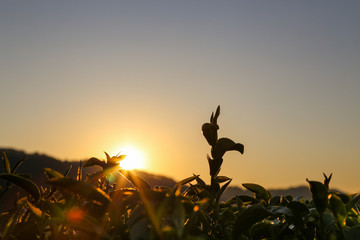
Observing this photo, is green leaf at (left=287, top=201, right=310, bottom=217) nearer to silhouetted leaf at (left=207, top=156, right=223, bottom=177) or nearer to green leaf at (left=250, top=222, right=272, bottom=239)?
green leaf at (left=250, top=222, right=272, bottom=239)

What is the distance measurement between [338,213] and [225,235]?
32 centimetres

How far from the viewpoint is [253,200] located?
5.58 ft

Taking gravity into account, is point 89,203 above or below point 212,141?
below

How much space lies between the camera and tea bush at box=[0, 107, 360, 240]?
935 millimetres

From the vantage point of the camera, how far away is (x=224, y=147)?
1425 millimetres

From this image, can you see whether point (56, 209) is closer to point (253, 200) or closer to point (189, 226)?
point (189, 226)

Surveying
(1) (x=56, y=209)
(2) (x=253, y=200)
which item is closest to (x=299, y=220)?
(2) (x=253, y=200)

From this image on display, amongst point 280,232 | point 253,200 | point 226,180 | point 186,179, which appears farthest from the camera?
point 253,200

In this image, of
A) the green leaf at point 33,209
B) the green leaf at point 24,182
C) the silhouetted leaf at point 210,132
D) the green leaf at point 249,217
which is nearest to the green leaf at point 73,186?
the green leaf at point 33,209

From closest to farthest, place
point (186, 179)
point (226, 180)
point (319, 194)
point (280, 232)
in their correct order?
point (319, 194), point (280, 232), point (186, 179), point (226, 180)

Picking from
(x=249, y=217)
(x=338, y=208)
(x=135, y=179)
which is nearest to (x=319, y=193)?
(x=338, y=208)

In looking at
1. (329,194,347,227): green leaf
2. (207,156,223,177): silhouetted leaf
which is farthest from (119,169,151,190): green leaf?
(329,194,347,227): green leaf

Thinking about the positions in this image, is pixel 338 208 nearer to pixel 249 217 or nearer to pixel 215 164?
pixel 249 217

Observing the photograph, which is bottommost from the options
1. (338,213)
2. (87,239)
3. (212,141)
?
(87,239)
